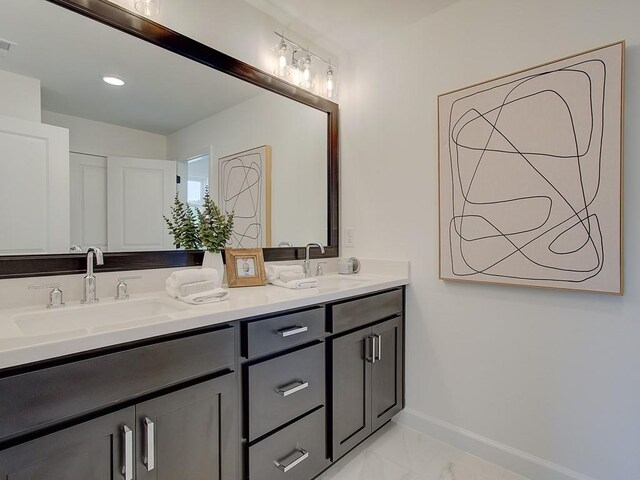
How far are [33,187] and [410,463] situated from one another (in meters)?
2.05

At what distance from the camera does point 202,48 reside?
168cm

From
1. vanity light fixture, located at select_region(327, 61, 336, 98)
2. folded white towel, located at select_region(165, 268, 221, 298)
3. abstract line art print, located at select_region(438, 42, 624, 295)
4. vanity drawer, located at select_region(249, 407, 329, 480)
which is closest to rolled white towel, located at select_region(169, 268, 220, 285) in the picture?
folded white towel, located at select_region(165, 268, 221, 298)

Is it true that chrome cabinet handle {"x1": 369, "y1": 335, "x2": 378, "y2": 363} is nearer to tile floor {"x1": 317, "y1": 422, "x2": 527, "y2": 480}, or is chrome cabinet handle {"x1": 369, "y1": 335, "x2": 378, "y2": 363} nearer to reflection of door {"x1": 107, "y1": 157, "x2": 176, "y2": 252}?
tile floor {"x1": 317, "y1": 422, "x2": 527, "y2": 480}

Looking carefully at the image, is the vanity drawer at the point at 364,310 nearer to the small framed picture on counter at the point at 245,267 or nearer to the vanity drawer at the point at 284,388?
the vanity drawer at the point at 284,388

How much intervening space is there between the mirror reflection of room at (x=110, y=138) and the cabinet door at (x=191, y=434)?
29.4 inches

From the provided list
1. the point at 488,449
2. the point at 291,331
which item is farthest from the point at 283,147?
the point at 488,449

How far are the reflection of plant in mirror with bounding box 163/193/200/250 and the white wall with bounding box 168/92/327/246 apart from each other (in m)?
0.21

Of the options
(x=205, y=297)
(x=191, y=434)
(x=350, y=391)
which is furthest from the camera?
(x=350, y=391)

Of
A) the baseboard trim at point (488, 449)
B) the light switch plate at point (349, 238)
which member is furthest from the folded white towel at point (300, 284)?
the baseboard trim at point (488, 449)

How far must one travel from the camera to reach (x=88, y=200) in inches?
54.4

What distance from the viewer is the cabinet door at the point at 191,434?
3.19 ft

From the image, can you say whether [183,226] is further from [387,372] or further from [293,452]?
[387,372]

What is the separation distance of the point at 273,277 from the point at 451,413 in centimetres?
124

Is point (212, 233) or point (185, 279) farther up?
point (212, 233)
